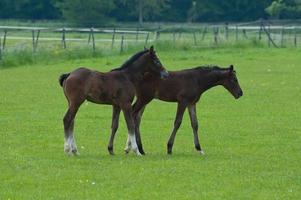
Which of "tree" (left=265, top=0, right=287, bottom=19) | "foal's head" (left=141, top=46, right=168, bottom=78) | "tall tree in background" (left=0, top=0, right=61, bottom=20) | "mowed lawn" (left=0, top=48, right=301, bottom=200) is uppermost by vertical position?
"foal's head" (left=141, top=46, right=168, bottom=78)

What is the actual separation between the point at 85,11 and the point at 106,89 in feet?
257

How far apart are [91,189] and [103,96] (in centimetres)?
385

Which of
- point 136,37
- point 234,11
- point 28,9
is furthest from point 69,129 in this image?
point 234,11

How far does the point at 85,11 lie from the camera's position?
94625 millimetres

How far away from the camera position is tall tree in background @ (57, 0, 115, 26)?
93.1m

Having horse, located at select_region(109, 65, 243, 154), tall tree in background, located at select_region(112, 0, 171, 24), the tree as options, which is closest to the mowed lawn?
horse, located at select_region(109, 65, 243, 154)

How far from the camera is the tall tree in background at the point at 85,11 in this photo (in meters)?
93.1

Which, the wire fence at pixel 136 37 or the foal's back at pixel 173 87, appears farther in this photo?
the wire fence at pixel 136 37

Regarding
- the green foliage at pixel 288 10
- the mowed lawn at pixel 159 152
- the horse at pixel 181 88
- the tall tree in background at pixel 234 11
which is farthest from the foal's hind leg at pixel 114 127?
the tall tree in background at pixel 234 11

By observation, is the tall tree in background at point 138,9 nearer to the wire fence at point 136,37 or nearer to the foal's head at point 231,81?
the wire fence at point 136,37

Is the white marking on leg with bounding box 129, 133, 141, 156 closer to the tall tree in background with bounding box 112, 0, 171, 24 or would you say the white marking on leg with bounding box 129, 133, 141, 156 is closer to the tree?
the tree

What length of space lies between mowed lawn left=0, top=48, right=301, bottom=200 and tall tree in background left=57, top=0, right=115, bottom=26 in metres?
60.2

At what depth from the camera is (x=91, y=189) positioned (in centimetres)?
1358

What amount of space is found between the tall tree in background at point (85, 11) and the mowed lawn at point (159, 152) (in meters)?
Result: 60.2
